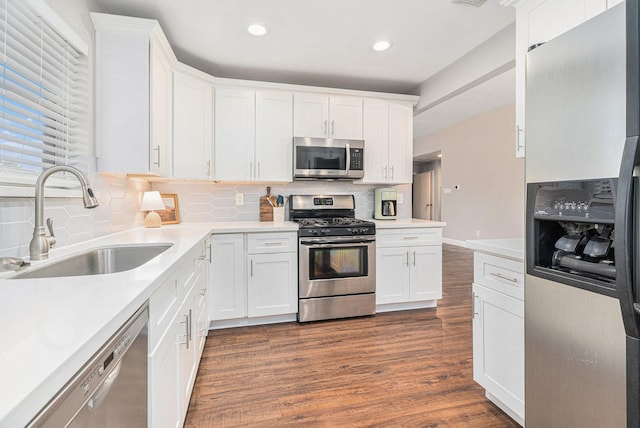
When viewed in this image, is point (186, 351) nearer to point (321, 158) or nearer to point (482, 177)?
point (321, 158)

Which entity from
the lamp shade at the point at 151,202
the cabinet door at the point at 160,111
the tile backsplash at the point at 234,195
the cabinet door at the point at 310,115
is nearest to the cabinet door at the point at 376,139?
the tile backsplash at the point at 234,195

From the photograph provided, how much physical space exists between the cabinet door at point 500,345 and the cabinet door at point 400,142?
193cm

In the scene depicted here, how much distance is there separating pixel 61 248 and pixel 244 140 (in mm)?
1788

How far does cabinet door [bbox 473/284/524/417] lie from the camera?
4.86 ft

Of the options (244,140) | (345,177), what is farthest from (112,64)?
(345,177)

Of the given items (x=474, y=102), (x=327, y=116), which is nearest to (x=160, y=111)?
(x=327, y=116)

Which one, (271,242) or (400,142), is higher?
(400,142)

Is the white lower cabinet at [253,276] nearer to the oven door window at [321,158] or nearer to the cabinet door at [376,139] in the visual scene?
the oven door window at [321,158]

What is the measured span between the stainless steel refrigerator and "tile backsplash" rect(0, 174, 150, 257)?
215 cm

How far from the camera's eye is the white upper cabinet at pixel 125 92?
2045 millimetres

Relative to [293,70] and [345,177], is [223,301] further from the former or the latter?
[293,70]

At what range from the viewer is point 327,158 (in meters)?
3.17

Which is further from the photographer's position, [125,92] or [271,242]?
[271,242]

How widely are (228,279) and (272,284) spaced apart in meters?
0.39
